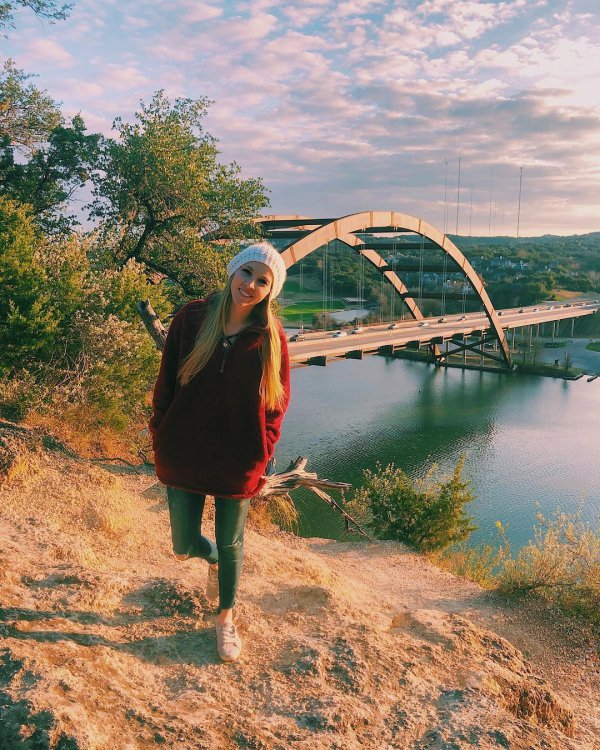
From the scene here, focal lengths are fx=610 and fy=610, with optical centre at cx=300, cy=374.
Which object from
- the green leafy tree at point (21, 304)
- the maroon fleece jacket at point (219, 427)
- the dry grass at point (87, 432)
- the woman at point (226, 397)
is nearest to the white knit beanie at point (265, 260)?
the woman at point (226, 397)

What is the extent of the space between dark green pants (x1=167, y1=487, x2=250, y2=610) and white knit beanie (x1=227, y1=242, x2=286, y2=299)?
1.01 m

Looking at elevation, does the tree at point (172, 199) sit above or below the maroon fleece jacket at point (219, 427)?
above

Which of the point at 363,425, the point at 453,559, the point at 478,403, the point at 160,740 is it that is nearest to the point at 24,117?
the point at 453,559

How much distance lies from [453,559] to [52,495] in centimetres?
Answer: 626

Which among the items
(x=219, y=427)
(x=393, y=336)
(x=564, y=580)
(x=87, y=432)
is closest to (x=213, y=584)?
(x=219, y=427)

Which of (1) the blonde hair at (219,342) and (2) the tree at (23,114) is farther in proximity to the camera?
(2) the tree at (23,114)

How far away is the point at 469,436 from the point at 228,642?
64.9ft

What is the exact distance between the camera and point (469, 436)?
21.6m

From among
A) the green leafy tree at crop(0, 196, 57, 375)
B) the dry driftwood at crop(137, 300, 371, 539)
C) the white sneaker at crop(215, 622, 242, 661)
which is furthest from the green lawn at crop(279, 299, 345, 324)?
the white sneaker at crop(215, 622, 242, 661)

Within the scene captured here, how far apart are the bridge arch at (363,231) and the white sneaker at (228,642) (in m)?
13.0

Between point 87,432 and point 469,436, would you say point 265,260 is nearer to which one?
point 87,432

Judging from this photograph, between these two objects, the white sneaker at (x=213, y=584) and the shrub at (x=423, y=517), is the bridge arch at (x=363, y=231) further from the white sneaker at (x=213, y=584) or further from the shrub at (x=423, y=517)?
the white sneaker at (x=213, y=584)

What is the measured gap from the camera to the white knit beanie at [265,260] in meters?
2.75

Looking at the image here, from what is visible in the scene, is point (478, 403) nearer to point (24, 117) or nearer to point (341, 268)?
point (24, 117)
